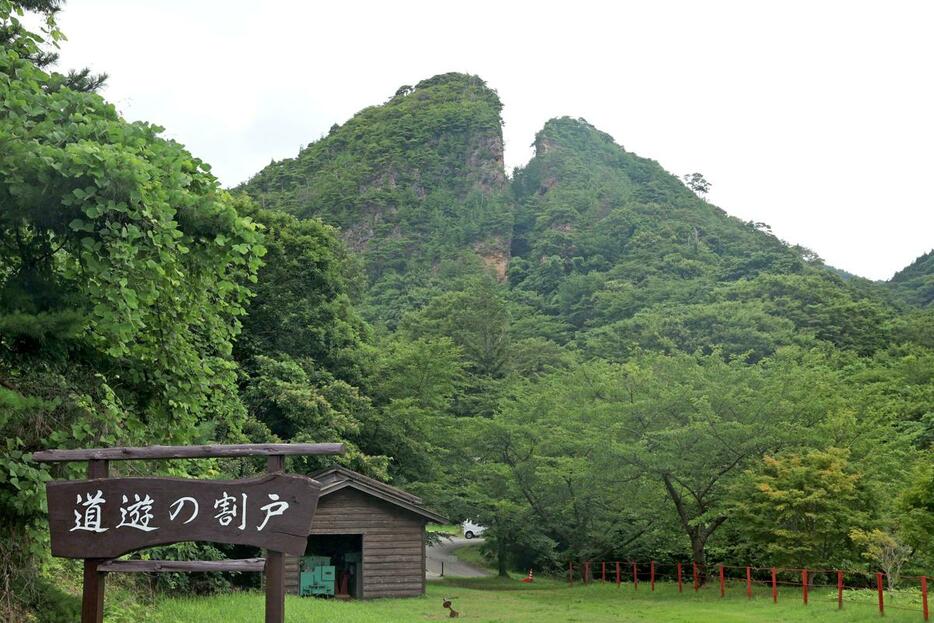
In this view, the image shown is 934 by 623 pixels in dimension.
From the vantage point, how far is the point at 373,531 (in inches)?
883

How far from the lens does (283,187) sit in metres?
81.6

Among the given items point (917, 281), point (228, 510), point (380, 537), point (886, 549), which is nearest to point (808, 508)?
point (886, 549)

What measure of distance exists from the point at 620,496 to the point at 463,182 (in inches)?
2884

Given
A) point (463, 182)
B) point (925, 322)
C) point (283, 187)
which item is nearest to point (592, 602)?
point (925, 322)

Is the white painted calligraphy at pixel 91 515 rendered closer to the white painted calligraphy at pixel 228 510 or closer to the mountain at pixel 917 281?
the white painted calligraphy at pixel 228 510

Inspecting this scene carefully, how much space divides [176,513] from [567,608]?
1527 cm

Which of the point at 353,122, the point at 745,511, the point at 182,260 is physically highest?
the point at 353,122

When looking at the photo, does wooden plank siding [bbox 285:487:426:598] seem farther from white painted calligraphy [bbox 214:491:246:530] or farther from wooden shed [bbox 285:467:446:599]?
white painted calligraphy [bbox 214:491:246:530]

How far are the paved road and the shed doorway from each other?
7.86 m

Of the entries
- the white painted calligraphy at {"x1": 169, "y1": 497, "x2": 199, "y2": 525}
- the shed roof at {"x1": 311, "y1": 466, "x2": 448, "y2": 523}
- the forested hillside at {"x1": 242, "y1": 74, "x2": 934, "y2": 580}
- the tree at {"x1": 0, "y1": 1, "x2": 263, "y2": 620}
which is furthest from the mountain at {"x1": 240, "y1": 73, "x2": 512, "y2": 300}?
the white painted calligraphy at {"x1": 169, "y1": 497, "x2": 199, "y2": 525}

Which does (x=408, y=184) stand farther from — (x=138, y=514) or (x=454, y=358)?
(x=138, y=514)

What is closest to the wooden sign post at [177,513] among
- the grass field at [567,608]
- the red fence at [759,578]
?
the grass field at [567,608]

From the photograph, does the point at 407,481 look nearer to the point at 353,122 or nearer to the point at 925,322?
the point at 925,322

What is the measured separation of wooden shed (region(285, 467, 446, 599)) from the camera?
2183 cm
